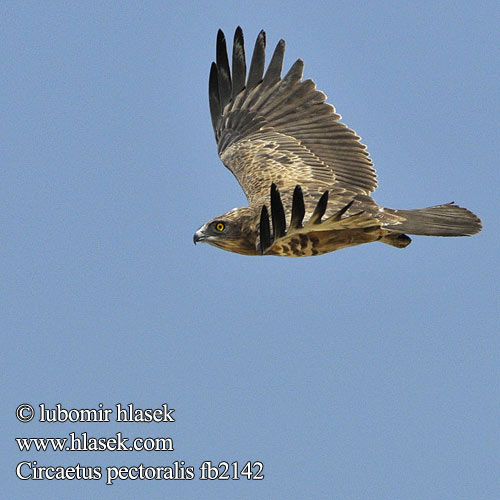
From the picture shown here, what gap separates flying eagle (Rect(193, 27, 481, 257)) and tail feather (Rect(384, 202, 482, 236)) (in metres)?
0.01

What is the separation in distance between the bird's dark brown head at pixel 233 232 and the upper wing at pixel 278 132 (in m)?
0.78

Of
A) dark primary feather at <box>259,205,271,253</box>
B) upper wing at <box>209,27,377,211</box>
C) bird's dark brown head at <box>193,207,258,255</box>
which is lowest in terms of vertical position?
dark primary feather at <box>259,205,271,253</box>

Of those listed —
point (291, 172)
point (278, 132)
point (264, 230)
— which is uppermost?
point (278, 132)

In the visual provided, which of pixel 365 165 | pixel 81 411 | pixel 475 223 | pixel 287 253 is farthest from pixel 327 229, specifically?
pixel 81 411

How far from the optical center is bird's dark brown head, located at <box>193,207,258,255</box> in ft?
39.9

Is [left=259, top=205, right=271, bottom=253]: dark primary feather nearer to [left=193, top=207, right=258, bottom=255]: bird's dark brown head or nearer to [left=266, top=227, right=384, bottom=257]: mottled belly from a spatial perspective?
→ [left=266, top=227, right=384, bottom=257]: mottled belly

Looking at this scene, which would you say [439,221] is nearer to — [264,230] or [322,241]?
[322,241]

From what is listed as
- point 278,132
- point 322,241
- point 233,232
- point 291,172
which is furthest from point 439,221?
point 278,132

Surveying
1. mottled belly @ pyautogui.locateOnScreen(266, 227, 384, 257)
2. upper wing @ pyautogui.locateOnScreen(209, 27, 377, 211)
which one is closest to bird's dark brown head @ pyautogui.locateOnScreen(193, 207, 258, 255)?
mottled belly @ pyautogui.locateOnScreen(266, 227, 384, 257)

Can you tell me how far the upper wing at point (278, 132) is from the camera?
13562 millimetres

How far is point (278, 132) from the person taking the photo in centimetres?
1480

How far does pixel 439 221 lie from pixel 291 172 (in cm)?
241

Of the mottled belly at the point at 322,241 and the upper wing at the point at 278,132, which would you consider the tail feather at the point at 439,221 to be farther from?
the upper wing at the point at 278,132

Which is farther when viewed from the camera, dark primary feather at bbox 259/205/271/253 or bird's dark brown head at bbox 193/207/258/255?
bird's dark brown head at bbox 193/207/258/255
